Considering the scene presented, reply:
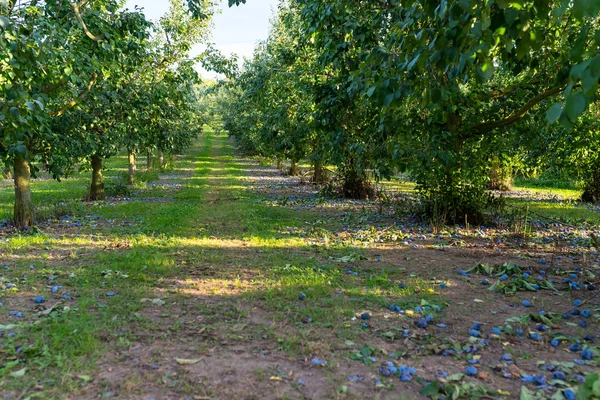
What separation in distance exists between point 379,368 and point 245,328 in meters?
1.44

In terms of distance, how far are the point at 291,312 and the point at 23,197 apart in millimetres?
7900

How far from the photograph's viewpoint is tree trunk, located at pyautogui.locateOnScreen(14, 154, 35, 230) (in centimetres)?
→ 953

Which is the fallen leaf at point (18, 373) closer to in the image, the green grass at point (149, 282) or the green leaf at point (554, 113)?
the green grass at point (149, 282)

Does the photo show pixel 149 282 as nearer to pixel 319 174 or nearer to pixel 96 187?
pixel 96 187

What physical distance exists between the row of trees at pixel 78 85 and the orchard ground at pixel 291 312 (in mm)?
1807

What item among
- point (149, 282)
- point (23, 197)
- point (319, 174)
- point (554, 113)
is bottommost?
point (149, 282)

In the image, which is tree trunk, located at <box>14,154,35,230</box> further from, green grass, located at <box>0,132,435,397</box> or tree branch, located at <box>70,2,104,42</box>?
tree branch, located at <box>70,2,104,42</box>

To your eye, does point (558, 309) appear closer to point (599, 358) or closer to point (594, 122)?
point (599, 358)

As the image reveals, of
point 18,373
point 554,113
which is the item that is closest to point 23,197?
point 18,373

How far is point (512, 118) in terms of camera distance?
873cm

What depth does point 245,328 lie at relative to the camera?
14.4 feet

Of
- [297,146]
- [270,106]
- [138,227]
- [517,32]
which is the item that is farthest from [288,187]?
[517,32]

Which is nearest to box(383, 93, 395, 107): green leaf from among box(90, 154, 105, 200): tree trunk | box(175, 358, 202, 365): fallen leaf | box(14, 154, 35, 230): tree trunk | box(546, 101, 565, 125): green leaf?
box(546, 101, 565, 125): green leaf

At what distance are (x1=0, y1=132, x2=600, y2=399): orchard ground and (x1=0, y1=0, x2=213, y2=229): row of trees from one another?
181 cm
